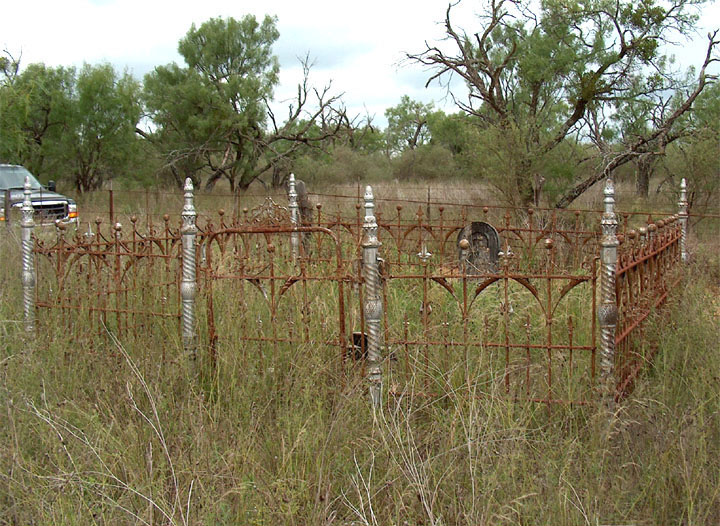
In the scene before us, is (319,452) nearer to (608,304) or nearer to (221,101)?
(608,304)

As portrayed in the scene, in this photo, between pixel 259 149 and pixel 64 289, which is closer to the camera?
pixel 64 289

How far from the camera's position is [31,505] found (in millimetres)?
3307

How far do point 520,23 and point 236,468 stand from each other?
49.8 feet

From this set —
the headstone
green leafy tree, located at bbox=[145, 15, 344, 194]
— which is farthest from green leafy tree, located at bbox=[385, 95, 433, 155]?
the headstone

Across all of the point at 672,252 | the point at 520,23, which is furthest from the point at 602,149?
the point at 672,252

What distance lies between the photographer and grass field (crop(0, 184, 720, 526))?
3.12 metres

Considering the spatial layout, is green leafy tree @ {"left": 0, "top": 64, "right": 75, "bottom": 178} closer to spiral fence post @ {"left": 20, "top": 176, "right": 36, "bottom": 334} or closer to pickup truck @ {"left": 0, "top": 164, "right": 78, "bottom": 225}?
pickup truck @ {"left": 0, "top": 164, "right": 78, "bottom": 225}

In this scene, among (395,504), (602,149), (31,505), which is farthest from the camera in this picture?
(602,149)

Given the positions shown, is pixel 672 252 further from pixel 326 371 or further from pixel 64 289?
pixel 64 289

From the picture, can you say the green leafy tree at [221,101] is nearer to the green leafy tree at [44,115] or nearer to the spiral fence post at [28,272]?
the green leafy tree at [44,115]

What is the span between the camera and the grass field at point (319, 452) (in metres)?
3.12

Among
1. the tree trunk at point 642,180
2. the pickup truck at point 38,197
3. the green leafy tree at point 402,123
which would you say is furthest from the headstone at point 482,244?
the green leafy tree at point 402,123

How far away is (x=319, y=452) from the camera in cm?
354

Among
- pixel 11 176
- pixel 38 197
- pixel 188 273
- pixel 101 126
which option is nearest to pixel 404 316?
pixel 188 273
